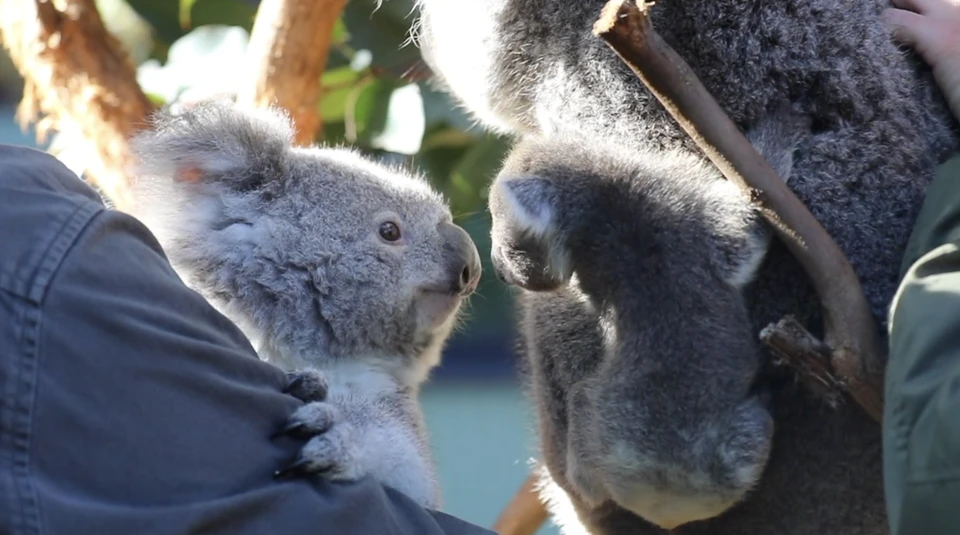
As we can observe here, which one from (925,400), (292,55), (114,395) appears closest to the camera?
(114,395)

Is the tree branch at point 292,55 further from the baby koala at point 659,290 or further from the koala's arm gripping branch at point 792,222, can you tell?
the koala's arm gripping branch at point 792,222

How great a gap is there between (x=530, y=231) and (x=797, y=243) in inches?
10.6

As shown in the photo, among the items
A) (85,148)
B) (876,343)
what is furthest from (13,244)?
(85,148)

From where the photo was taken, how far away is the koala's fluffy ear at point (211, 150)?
130cm

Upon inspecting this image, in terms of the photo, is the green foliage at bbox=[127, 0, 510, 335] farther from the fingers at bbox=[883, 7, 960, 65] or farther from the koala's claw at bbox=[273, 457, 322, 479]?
the koala's claw at bbox=[273, 457, 322, 479]

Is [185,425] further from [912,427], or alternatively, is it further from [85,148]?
[85,148]

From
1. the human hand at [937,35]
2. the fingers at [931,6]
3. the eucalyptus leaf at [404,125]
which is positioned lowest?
the eucalyptus leaf at [404,125]

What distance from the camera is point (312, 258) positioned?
51.4 inches

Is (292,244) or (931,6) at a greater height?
(931,6)

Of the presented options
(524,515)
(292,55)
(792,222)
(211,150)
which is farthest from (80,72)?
(792,222)

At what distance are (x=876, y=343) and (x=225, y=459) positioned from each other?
0.66m

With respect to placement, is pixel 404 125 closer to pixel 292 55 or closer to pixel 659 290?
→ pixel 292 55

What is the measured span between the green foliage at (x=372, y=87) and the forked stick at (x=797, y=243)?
91 cm

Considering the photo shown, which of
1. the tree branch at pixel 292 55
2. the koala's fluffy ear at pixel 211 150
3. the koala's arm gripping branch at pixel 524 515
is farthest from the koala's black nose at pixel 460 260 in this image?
the koala's arm gripping branch at pixel 524 515
